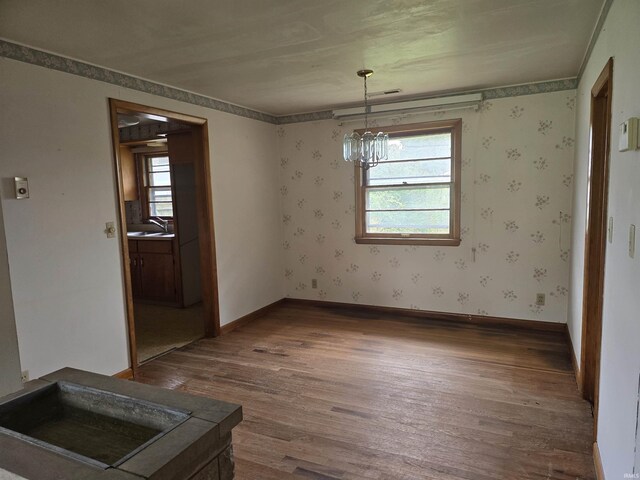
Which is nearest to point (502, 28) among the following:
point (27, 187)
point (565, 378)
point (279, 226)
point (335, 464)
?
point (565, 378)

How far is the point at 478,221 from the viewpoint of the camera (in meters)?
4.10

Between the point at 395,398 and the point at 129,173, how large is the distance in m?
4.95

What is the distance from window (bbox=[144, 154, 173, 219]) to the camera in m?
5.86

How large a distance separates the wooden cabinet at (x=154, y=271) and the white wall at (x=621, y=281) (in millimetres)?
4511

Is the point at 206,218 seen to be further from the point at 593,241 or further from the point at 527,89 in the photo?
the point at 527,89

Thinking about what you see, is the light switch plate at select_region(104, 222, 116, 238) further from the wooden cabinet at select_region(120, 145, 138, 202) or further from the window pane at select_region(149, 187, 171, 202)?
the wooden cabinet at select_region(120, 145, 138, 202)

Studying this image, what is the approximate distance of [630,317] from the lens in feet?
4.75

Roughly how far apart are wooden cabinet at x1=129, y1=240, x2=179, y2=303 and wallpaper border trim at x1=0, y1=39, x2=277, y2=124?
1.97 metres

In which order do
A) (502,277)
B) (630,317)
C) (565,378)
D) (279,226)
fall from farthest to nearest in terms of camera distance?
(279,226), (502,277), (565,378), (630,317)

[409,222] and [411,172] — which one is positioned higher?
[411,172]

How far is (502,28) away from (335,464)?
2.60 meters

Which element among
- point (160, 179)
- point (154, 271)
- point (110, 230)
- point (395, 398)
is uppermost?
point (160, 179)

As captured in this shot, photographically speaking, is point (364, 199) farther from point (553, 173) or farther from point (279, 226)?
point (553, 173)

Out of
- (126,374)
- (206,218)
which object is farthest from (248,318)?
(126,374)
